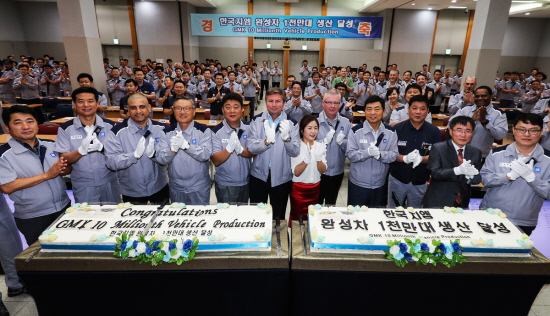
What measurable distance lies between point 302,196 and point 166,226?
1297 mm

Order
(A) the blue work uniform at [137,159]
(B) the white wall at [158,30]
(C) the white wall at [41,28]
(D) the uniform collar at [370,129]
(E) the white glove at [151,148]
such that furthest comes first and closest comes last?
(C) the white wall at [41,28], (B) the white wall at [158,30], (D) the uniform collar at [370,129], (A) the blue work uniform at [137,159], (E) the white glove at [151,148]

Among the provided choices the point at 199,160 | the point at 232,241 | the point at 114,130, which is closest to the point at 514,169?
the point at 232,241

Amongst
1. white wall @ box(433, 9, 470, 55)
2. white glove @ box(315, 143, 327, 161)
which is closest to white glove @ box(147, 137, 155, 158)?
white glove @ box(315, 143, 327, 161)

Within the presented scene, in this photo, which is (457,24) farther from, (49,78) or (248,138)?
(49,78)

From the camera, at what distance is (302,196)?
274cm

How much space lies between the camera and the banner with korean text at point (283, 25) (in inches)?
449

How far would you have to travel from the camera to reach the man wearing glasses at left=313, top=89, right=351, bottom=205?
122 inches

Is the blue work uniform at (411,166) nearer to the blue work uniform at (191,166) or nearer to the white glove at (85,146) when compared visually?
the blue work uniform at (191,166)

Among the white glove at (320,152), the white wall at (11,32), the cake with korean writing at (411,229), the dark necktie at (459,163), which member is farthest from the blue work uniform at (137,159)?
the white wall at (11,32)

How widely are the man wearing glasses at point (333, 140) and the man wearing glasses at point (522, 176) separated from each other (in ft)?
4.20

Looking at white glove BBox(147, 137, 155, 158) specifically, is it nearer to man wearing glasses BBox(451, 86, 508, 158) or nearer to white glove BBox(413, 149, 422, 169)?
white glove BBox(413, 149, 422, 169)

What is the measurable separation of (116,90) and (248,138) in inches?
219

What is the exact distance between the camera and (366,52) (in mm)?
13836

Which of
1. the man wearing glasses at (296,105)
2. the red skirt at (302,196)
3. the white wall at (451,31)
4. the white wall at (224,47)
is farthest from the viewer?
the white wall at (224,47)
